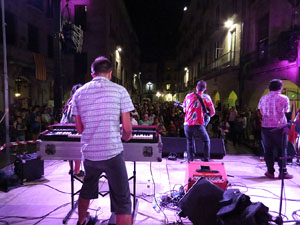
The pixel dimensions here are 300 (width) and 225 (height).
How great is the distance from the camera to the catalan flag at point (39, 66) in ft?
53.2

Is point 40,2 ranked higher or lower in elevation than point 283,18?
higher

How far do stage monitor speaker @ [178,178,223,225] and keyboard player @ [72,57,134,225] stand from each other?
955 mm

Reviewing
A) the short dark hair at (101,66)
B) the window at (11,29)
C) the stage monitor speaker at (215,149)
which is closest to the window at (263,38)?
the stage monitor speaker at (215,149)

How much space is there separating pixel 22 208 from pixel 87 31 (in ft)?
65.9

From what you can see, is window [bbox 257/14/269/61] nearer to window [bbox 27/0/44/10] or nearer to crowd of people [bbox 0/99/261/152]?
crowd of people [bbox 0/99/261/152]

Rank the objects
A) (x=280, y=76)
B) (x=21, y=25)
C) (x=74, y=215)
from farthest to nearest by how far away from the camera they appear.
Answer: (x=21, y=25) < (x=280, y=76) < (x=74, y=215)

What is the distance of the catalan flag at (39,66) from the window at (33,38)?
636mm

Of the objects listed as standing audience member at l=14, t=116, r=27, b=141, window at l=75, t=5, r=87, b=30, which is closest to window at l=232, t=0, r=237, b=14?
window at l=75, t=5, r=87, b=30

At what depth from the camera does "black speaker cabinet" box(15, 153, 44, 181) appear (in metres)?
4.77

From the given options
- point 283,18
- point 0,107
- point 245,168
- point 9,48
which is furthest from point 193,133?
point 9,48

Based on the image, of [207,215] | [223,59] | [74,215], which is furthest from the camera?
[223,59]

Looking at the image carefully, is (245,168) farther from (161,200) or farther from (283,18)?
(283,18)

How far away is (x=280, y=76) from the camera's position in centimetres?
1147

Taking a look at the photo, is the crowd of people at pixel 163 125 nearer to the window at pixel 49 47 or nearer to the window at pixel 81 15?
the window at pixel 49 47
